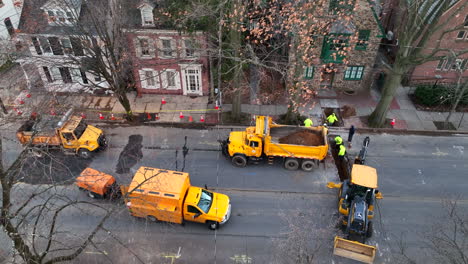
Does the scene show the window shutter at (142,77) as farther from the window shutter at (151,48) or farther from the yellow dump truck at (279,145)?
the yellow dump truck at (279,145)

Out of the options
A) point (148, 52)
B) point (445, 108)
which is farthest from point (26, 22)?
point (445, 108)

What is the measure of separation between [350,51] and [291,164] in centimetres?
1140

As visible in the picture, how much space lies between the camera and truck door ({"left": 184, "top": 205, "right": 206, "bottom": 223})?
56.1 feet

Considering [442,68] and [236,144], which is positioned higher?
[442,68]

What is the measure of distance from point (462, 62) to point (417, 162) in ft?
38.3

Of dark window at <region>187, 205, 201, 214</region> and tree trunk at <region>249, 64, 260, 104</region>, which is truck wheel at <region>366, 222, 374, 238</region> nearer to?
dark window at <region>187, 205, 201, 214</region>

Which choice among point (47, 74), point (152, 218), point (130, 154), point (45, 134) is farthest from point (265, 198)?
point (47, 74)

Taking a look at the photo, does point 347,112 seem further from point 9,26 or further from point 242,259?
point 9,26

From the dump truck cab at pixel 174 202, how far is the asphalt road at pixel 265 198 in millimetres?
706

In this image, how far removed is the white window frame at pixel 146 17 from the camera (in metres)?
23.5

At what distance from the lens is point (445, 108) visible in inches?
1065

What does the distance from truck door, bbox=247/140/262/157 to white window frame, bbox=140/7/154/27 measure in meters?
11.2

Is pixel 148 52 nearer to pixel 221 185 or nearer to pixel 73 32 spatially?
pixel 73 32

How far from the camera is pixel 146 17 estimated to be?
23938 millimetres
